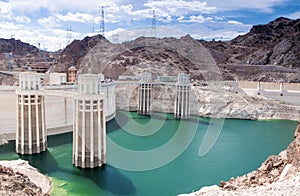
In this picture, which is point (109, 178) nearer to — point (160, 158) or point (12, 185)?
Result: point (160, 158)

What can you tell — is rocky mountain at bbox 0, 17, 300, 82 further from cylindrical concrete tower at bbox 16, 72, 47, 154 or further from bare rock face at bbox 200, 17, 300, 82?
cylindrical concrete tower at bbox 16, 72, 47, 154

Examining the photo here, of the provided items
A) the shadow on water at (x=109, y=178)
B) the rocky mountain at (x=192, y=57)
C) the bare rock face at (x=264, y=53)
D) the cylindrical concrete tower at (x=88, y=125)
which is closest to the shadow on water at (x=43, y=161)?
the shadow on water at (x=109, y=178)

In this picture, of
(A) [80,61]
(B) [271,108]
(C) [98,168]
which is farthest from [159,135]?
(A) [80,61]

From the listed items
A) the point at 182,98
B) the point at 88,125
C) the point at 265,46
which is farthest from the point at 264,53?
the point at 88,125

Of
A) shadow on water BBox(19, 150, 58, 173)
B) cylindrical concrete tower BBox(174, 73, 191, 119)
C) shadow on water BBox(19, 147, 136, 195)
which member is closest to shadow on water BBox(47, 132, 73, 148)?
shadow on water BBox(19, 150, 58, 173)

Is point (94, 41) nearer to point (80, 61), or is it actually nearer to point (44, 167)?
point (80, 61)

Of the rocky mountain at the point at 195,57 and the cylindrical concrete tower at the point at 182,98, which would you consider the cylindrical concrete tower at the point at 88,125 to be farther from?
the rocky mountain at the point at 195,57
